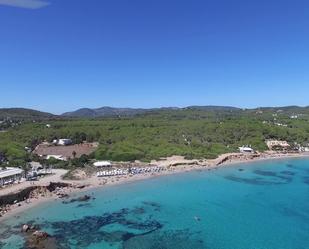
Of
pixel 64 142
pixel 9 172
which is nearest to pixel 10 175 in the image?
pixel 9 172

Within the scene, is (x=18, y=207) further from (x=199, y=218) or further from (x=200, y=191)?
(x=200, y=191)

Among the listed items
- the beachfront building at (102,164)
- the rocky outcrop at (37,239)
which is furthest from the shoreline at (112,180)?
the beachfront building at (102,164)

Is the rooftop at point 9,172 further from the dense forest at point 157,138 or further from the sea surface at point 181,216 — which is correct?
the dense forest at point 157,138

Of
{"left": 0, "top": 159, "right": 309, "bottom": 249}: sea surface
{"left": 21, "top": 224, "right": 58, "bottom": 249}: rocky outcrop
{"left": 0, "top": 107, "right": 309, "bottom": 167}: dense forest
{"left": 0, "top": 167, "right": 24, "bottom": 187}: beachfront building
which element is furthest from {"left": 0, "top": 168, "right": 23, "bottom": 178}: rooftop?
{"left": 21, "top": 224, "right": 58, "bottom": 249}: rocky outcrop

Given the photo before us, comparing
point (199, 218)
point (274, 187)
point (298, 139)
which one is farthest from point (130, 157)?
point (298, 139)

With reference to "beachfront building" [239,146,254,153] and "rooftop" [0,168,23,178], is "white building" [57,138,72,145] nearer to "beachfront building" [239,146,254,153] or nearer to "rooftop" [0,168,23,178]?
"rooftop" [0,168,23,178]

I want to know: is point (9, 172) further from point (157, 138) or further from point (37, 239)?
point (157, 138)
